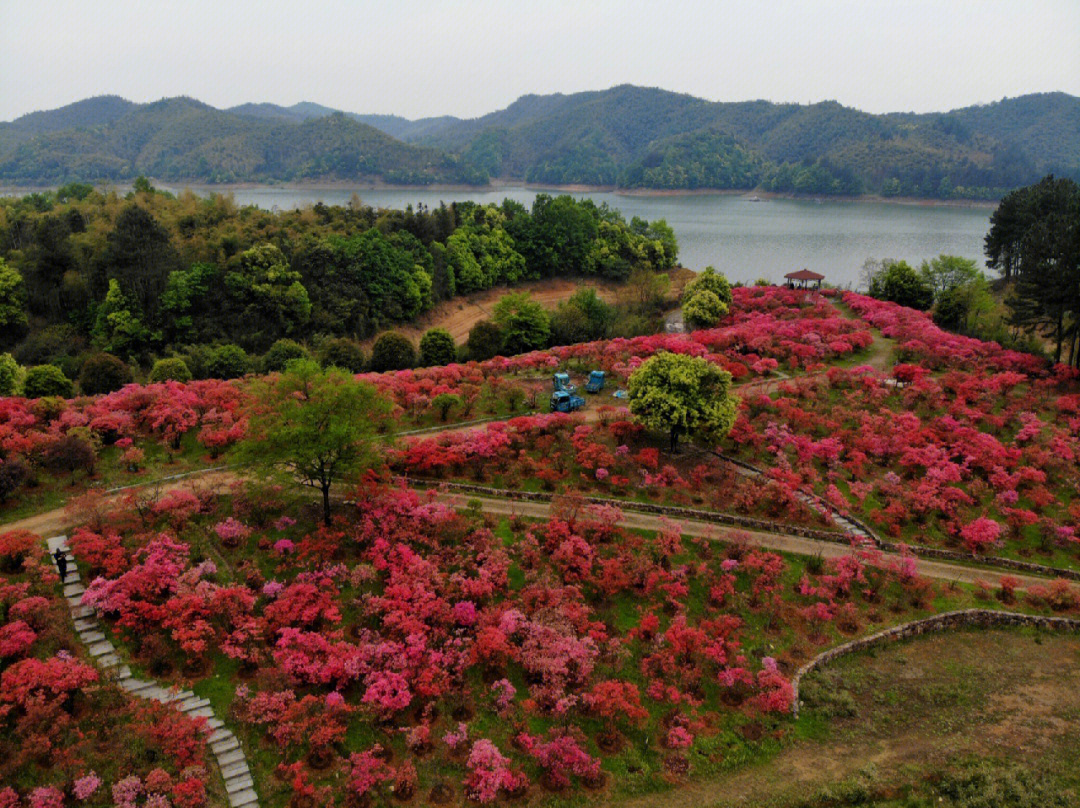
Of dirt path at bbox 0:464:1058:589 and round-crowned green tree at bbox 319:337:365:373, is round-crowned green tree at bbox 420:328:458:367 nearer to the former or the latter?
round-crowned green tree at bbox 319:337:365:373

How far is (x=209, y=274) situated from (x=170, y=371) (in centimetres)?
2114

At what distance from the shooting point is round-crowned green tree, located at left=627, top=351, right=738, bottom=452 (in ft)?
98.5

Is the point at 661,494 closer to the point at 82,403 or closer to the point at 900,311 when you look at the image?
the point at 82,403

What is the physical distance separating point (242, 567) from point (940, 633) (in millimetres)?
23755

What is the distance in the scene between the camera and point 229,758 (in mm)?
16375

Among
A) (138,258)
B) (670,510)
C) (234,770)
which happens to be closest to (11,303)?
(138,258)

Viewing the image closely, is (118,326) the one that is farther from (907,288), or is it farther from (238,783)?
A: (907,288)

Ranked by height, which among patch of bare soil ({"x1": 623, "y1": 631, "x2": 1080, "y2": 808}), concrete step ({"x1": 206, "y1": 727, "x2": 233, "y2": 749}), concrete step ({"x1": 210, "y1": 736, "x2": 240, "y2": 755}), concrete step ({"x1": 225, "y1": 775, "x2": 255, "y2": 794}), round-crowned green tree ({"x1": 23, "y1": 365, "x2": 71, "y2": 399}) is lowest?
patch of bare soil ({"x1": 623, "y1": 631, "x2": 1080, "y2": 808})

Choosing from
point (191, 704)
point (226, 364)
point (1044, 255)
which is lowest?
point (191, 704)

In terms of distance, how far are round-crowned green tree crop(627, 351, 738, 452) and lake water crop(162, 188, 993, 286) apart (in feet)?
205

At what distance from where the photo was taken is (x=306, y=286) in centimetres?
6297

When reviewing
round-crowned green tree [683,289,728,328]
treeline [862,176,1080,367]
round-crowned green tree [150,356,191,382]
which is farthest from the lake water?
round-crowned green tree [150,356,191,382]

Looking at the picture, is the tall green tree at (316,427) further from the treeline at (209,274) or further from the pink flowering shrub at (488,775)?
the treeline at (209,274)

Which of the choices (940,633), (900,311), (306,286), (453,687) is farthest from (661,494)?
(306,286)
